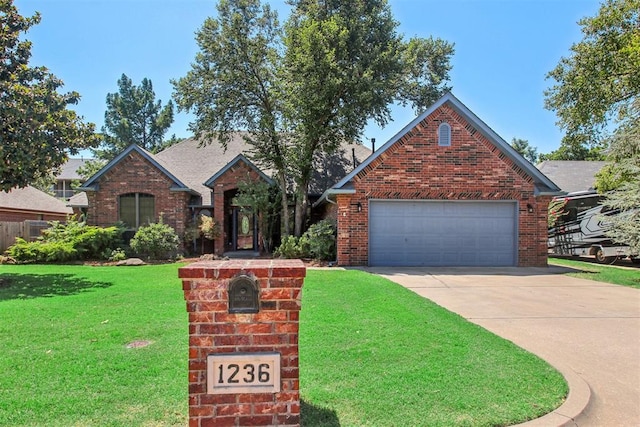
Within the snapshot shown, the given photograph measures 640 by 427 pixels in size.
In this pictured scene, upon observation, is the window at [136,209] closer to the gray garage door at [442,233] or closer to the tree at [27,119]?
the tree at [27,119]

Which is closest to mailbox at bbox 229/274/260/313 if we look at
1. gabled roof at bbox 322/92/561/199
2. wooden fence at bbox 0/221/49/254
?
gabled roof at bbox 322/92/561/199

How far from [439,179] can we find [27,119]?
12.0 metres

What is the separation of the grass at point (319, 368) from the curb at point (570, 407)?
7cm

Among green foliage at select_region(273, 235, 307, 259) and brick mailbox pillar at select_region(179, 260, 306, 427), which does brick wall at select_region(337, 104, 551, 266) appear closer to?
green foliage at select_region(273, 235, 307, 259)

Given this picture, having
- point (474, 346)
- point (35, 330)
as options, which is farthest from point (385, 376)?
point (35, 330)

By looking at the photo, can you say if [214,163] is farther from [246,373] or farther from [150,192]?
A: [246,373]

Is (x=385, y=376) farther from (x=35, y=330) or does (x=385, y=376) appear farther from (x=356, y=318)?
(x=35, y=330)

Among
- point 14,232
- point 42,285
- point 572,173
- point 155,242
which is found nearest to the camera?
point 42,285

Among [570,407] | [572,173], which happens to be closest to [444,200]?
[570,407]

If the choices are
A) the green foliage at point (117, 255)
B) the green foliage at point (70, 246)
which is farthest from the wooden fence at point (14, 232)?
the green foliage at point (117, 255)

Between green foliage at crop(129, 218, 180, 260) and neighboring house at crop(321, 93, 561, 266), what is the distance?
6.72 metres

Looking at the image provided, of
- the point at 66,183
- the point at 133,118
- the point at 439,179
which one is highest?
the point at 133,118

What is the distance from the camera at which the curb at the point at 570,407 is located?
10.6 feet

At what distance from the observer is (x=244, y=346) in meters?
2.81
